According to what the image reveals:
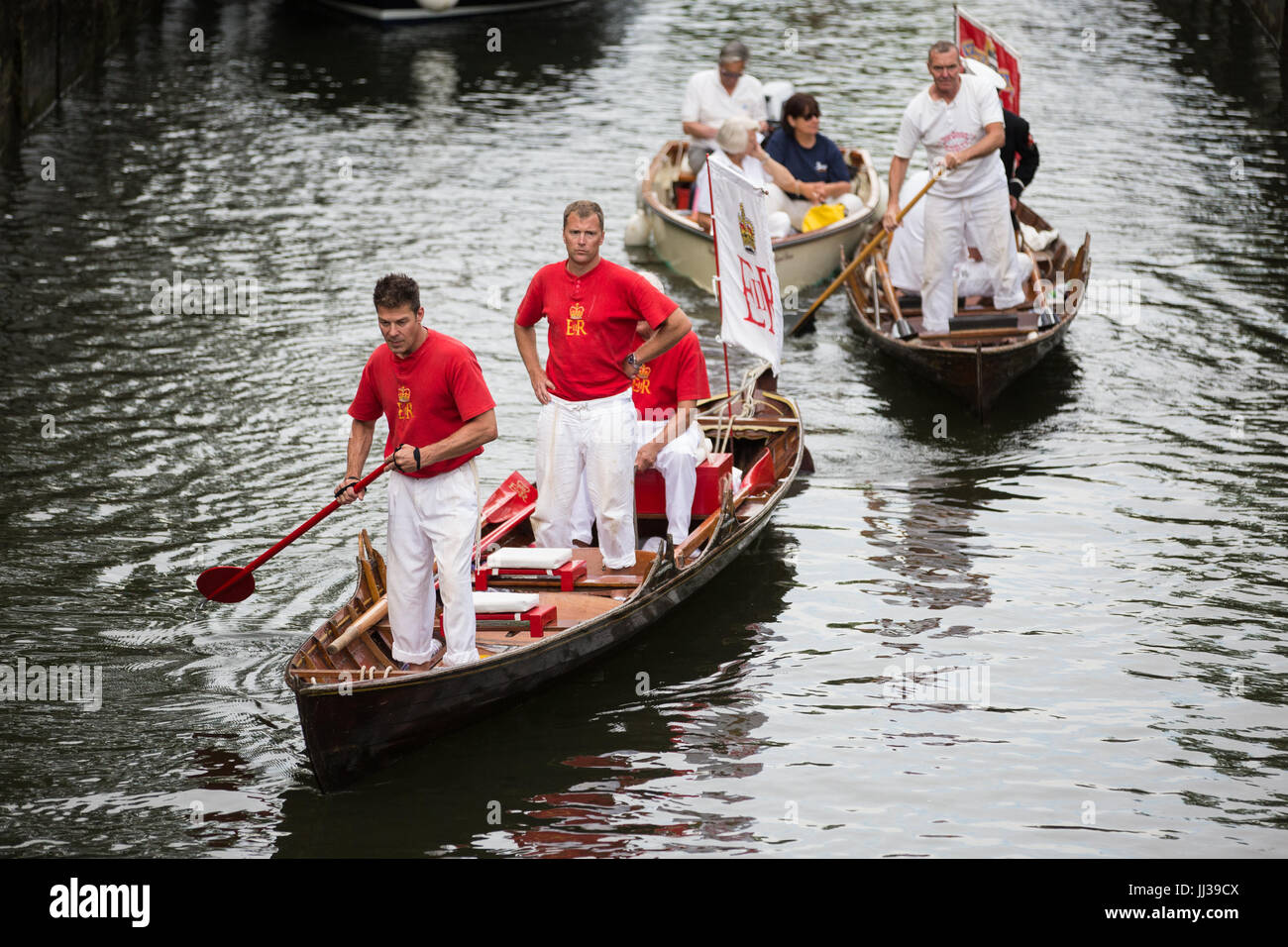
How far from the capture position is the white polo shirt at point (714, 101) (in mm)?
18250

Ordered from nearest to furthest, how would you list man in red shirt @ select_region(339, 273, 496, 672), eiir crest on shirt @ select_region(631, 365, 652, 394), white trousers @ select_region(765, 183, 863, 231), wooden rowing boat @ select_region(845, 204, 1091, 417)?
man in red shirt @ select_region(339, 273, 496, 672) → eiir crest on shirt @ select_region(631, 365, 652, 394) → wooden rowing boat @ select_region(845, 204, 1091, 417) → white trousers @ select_region(765, 183, 863, 231)

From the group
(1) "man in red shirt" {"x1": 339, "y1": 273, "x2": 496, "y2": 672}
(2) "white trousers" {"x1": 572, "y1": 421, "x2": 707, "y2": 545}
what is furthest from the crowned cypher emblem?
(1) "man in red shirt" {"x1": 339, "y1": 273, "x2": 496, "y2": 672}

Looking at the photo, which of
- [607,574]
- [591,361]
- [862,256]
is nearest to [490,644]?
[607,574]

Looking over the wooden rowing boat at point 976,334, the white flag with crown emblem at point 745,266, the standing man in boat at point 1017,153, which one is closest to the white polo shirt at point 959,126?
the standing man in boat at point 1017,153

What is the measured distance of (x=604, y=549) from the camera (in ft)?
33.1

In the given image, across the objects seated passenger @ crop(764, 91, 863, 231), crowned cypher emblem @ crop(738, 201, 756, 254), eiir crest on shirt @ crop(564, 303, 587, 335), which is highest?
crowned cypher emblem @ crop(738, 201, 756, 254)

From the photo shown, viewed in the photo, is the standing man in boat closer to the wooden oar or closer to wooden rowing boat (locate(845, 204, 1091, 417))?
wooden rowing boat (locate(845, 204, 1091, 417))

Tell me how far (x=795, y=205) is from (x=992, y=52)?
9.45ft

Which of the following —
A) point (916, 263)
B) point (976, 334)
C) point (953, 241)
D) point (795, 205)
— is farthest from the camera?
point (795, 205)

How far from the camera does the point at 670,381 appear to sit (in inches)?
423

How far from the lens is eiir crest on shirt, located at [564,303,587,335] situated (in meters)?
9.62

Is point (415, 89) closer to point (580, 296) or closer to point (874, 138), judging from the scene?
point (874, 138)

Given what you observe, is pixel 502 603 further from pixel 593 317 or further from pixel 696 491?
pixel 696 491

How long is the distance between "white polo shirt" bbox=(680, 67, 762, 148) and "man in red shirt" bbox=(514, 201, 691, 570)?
8.85 meters
